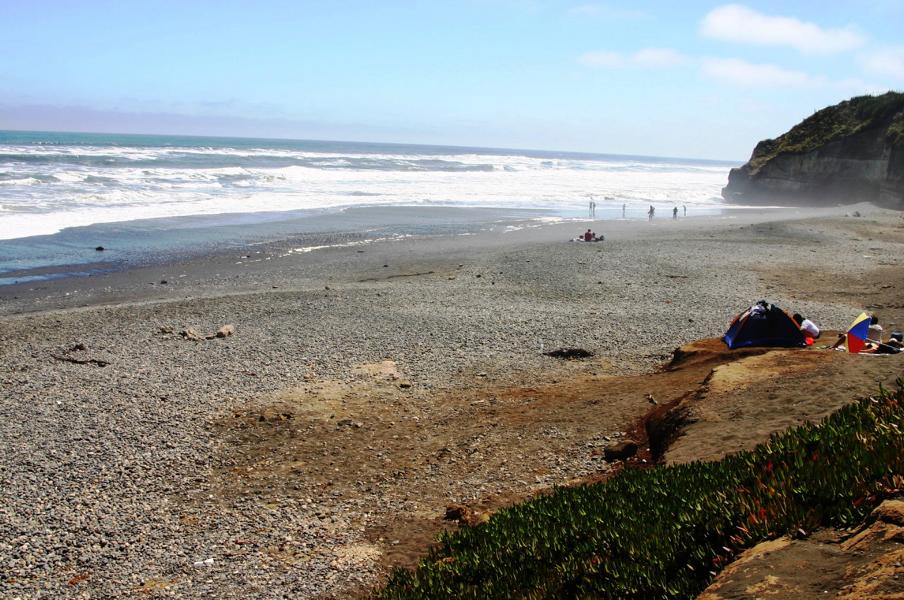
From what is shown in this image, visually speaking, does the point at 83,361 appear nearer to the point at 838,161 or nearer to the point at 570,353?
the point at 570,353

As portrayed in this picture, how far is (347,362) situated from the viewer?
37.8 feet

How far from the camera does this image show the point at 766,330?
1080cm

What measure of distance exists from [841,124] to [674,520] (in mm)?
50687

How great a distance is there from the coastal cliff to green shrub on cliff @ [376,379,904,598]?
4261cm

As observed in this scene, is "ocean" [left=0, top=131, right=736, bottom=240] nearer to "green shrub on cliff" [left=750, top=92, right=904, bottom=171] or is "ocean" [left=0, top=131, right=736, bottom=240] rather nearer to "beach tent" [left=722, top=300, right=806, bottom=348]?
"green shrub on cliff" [left=750, top=92, right=904, bottom=171]

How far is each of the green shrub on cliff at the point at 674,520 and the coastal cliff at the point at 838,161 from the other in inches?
1677

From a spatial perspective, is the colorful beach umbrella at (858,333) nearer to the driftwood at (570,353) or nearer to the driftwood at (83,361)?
the driftwood at (570,353)

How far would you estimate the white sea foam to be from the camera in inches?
1270

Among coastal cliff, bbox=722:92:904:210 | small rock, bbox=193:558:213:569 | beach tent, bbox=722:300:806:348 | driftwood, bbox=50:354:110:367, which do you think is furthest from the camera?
coastal cliff, bbox=722:92:904:210

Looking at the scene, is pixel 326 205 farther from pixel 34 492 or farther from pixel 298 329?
pixel 34 492

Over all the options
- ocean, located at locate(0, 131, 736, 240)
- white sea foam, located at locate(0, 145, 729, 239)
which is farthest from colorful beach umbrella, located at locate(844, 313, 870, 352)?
white sea foam, located at locate(0, 145, 729, 239)

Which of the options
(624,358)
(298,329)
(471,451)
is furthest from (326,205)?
(471,451)

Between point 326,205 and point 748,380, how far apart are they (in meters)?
33.9

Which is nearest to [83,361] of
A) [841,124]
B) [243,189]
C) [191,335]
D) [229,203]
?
[191,335]
